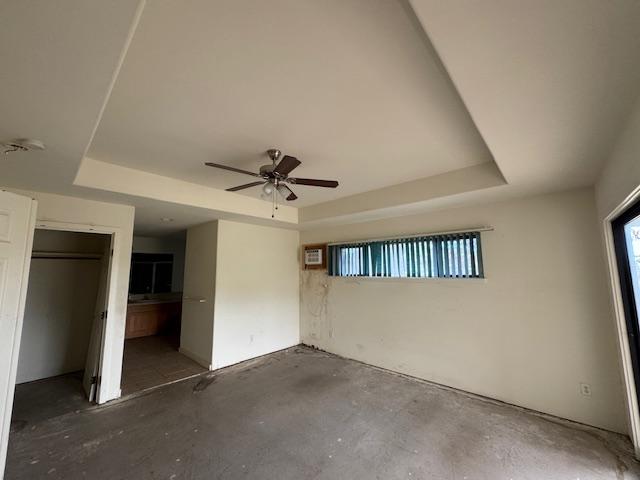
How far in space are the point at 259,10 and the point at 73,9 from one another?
64 centimetres

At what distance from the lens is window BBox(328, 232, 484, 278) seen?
10.4 ft

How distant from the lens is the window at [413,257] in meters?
3.18

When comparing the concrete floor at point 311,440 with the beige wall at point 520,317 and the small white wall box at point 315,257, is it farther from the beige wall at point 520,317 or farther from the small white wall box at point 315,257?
the small white wall box at point 315,257

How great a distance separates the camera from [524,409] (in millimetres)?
2715

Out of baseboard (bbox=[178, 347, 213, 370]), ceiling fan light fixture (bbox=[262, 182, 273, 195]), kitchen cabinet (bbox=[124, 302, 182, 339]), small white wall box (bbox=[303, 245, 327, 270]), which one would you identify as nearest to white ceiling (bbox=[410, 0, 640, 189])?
ceiling fan light fixture (bbox=[262, 182, 273, 195])

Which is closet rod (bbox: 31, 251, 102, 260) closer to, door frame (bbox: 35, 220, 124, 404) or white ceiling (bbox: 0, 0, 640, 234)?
door frame (bbox: 35, 220, 124, 404)

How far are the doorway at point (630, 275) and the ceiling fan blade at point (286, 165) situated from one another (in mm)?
2537

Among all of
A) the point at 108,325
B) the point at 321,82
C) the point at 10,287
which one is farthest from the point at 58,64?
the point at 108,325

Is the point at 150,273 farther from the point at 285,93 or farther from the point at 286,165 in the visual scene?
the point at 285,93

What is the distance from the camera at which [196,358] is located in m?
4.13

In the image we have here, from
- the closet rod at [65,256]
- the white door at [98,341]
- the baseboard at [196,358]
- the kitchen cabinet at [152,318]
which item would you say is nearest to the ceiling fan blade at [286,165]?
the white door at [98,341]

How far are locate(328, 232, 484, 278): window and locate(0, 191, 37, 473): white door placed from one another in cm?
363

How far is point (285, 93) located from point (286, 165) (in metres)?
0.57

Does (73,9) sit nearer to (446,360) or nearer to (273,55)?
(273,55)
